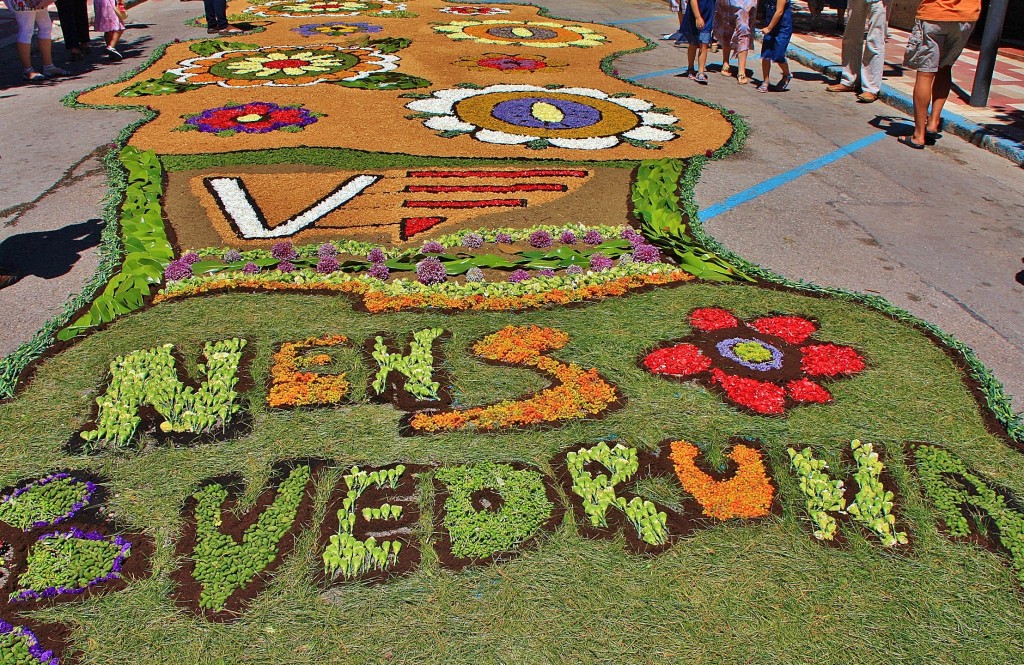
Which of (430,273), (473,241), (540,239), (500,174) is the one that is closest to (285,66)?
(500,174)

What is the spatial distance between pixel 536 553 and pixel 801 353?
1.93 m

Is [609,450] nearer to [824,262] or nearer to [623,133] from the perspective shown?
[824,262]

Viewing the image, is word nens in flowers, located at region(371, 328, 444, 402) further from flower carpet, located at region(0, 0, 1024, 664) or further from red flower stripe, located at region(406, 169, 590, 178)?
red flower stripe, located at region(406, 169, 590, 178)

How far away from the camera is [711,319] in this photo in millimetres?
4301

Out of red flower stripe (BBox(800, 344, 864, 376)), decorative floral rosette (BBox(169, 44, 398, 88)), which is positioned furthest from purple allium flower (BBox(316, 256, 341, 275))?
decorative floral rosette (BBox(169, 44, 398, 88))

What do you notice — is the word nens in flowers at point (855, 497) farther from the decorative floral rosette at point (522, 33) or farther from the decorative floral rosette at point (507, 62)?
the decorative floral rosette at point (522, 33)

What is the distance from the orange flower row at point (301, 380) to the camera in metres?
3.59

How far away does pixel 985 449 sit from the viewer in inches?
130

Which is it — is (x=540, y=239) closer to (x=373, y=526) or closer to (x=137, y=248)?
(x=137, y=248)

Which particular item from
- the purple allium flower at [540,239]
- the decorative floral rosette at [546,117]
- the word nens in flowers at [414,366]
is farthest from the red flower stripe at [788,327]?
the decorative floral rosette at [546,117]

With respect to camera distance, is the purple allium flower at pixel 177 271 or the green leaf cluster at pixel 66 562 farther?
the purple allium flower at pixel 177 271

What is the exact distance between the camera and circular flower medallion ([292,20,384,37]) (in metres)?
13.4

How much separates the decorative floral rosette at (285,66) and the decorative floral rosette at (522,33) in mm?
2033

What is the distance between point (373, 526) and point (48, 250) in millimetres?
3611
